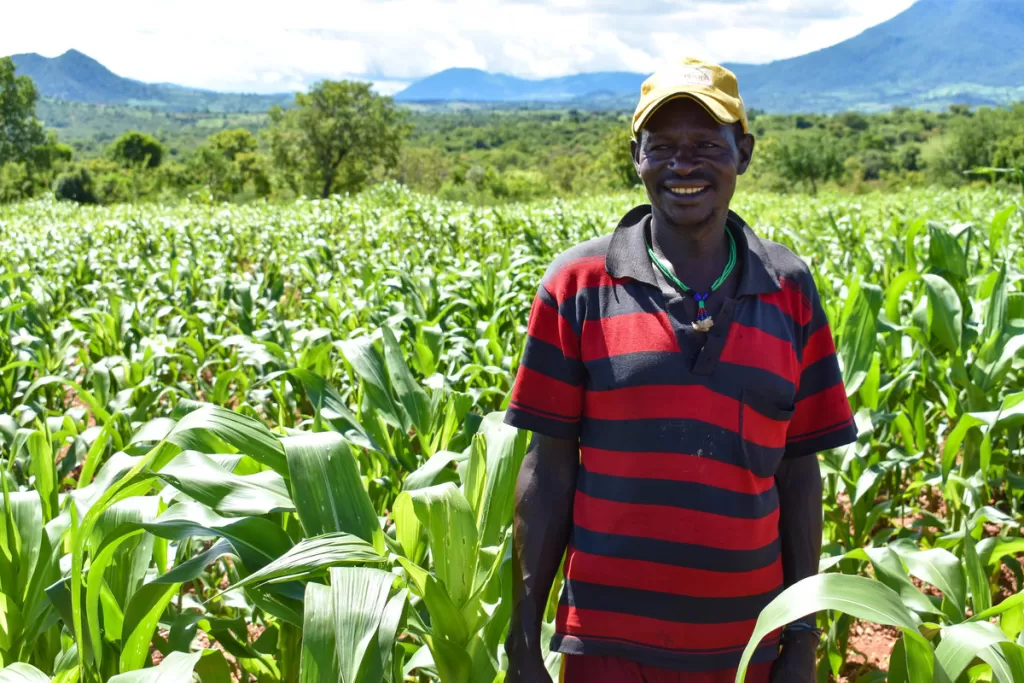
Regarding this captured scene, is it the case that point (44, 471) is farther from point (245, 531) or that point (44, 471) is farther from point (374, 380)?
point (374, 380)

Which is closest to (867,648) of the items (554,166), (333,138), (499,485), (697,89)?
(499,485)

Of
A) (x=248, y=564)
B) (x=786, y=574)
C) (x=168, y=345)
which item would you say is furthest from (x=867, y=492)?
(x=168, y=345)

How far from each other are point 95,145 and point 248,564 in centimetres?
17414

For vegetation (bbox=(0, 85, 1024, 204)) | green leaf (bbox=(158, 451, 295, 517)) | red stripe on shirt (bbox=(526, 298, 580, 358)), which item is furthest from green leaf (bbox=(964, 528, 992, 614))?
vegetation (bbox=(0, 85, 1024, 204))

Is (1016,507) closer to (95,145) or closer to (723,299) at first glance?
(723,299)

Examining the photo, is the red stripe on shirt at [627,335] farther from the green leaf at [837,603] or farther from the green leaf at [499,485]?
the green leaf at [837,603]

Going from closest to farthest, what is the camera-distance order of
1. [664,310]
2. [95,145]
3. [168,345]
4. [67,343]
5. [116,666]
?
[664,310] < [116,666] < [168,345] < [67,343] < [95,145]

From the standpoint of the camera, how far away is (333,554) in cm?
98

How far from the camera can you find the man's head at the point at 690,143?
3.61 feet

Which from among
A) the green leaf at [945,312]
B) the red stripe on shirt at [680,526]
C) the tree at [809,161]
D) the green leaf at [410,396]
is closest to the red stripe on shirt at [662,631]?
the red stripe on shirt at [680,526]

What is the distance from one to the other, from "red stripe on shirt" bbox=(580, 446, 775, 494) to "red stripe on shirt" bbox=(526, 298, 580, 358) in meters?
0.16

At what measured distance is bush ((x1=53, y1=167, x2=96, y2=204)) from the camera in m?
46.4

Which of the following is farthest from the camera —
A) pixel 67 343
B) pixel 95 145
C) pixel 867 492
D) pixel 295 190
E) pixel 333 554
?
pixel 95 145

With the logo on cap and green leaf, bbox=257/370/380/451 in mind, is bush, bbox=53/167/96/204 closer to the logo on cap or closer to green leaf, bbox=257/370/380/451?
green leaf, bbox=257/370/380/451
